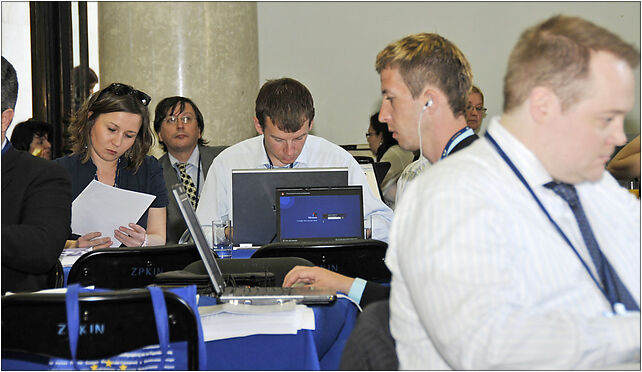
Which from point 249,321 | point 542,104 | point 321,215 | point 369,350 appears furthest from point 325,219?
point 542,104

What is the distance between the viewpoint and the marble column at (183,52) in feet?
18.3

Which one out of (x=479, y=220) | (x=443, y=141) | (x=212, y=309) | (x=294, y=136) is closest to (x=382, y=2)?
(x=294, y=136)

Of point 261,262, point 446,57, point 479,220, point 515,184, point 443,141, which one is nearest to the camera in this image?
point 479,220

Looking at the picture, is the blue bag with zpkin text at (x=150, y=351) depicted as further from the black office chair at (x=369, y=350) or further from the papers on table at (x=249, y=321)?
the black office chair at (x=369, y=350)

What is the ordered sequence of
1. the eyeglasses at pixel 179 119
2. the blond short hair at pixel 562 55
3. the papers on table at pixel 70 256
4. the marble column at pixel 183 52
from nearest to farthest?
the blond short hair at pixel 562 55, the papers on table at pixel 70 256, the eyeglasses at pixel 179 119, the marble column at pixel 183 52

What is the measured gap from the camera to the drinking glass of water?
315 centimetres

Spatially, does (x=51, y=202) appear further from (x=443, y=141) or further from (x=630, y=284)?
(x=630, y=284)

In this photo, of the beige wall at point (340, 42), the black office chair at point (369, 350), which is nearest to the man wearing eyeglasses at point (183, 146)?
the beige wall at point (340, 42)

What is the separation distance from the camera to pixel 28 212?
86.1 inches

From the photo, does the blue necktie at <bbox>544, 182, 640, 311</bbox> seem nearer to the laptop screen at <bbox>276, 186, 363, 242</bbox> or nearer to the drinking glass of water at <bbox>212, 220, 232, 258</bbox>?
the laptop screen at <bbox>276, 186, 363, 242</bbox>

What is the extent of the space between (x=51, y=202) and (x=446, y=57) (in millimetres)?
1186

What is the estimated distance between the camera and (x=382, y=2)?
7727mm

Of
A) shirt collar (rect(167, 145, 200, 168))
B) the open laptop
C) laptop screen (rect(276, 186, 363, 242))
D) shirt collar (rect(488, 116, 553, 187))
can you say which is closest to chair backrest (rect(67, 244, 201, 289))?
the open laptop

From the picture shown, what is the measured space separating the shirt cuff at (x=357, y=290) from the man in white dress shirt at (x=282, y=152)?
4.75 feet
